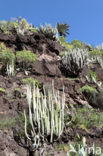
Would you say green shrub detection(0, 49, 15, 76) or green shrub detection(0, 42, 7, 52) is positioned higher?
green shrub detection(0, 42, 7, 52)

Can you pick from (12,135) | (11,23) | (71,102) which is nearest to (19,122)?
(12,135)

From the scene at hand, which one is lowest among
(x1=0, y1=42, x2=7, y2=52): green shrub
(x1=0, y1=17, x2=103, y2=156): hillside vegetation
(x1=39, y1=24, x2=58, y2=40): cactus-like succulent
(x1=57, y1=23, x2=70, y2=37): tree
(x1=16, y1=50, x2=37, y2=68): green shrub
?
(x1=0, y1=17, x2=103, y2=156): hillside vegetation

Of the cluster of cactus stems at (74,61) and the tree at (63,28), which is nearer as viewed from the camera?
the cluster of cactus stems at (74,61)

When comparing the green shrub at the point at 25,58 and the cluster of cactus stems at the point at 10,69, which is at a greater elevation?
the green shrub at the point at 25,58

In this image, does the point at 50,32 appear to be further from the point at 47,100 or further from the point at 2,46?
the point at 47,100

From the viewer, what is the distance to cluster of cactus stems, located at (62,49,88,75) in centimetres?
1098

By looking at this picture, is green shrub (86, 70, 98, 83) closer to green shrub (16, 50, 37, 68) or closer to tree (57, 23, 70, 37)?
green shrub (16, 50, 37, 68)

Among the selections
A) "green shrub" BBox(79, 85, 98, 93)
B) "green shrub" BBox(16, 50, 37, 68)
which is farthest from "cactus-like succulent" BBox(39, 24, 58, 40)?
"green shrub" BBox(79, 85, 98, 93)

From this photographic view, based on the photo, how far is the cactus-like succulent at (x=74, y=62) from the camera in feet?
36.0

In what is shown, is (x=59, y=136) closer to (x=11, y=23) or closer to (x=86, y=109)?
(x=86, y=109)

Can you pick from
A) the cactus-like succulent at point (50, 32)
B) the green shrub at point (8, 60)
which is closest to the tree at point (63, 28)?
the cactus-like succulent at point (50, 32)

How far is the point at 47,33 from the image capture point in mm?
Result: 15438

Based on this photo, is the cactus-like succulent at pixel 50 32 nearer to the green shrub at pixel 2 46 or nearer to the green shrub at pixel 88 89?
Result: the green shrub at pixel 2 46

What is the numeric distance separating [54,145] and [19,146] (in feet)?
3.10
